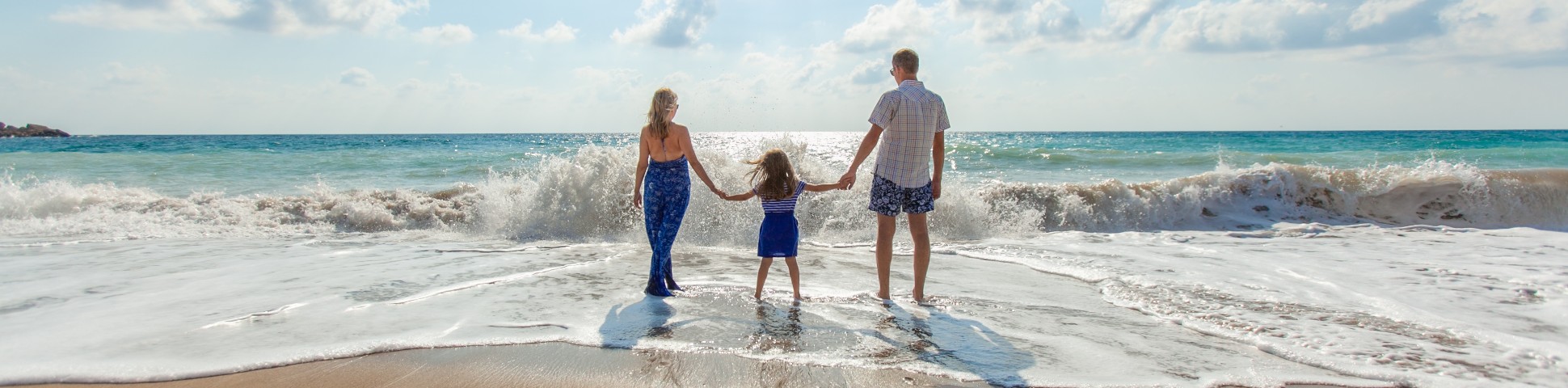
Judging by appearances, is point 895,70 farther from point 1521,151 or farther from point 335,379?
point 1521,151

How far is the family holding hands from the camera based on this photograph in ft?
15.1

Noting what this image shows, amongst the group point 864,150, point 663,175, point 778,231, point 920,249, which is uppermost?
point 864,150

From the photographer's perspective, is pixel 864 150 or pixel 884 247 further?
pixel 884 247

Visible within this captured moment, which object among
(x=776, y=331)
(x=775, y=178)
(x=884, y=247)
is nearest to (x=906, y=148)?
(x=884, y=247)

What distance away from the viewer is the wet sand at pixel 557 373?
10.8 feet

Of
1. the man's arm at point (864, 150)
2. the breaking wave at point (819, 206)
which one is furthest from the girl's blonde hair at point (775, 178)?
the breaking wave at point (819, 206)

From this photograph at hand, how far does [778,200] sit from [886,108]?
836 millimetres

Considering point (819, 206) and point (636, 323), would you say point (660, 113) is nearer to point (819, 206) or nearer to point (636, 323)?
point (636, 323)

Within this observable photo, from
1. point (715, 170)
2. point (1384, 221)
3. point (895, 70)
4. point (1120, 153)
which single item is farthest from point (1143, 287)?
point (1120, 153)

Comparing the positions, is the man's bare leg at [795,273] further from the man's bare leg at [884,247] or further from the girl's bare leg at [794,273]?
the man's bare leg at [884,247]

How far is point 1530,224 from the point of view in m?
9.84

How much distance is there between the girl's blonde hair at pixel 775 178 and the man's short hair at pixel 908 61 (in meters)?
0.88

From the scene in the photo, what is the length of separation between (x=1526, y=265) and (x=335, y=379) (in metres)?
8.69

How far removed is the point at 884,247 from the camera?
15.9 feet
